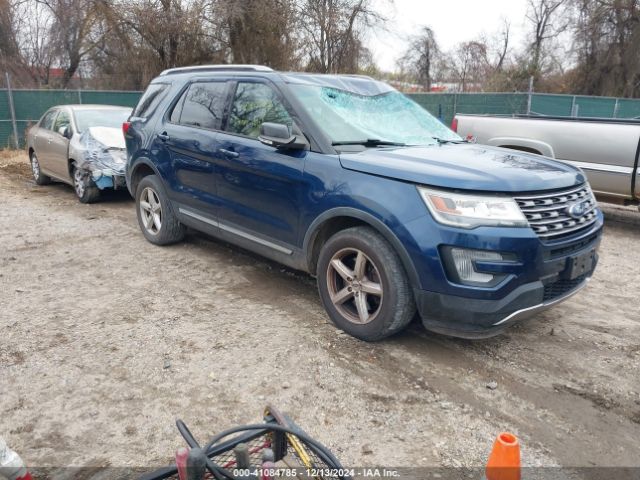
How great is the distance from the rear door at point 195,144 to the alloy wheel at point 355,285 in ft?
5.14

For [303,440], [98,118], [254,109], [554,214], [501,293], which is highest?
[254,109]

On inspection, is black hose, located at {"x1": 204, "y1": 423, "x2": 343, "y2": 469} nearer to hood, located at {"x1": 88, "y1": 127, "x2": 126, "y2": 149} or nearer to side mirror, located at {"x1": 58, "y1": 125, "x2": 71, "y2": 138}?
hood, located at {"x1": 88, "y1": 127, "x2": 126, "y2": 149}

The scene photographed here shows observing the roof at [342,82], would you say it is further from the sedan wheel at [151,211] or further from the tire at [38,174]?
the tire at [38,174]

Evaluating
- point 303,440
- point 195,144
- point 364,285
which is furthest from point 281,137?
point 303,440

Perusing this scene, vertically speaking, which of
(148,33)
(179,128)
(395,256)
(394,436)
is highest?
(148,33)

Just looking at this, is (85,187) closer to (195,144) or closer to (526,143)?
(195,144)

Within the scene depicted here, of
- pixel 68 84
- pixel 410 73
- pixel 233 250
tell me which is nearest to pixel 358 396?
pixel 233 250

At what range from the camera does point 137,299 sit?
4402 millimetres

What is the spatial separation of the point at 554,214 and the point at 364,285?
4.25 ft

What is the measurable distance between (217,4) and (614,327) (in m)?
19.9

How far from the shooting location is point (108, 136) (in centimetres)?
820

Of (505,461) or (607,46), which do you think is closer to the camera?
(505,461)

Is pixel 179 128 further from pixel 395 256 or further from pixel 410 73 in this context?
pixel 410 73

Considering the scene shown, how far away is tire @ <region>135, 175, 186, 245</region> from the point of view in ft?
18.2
